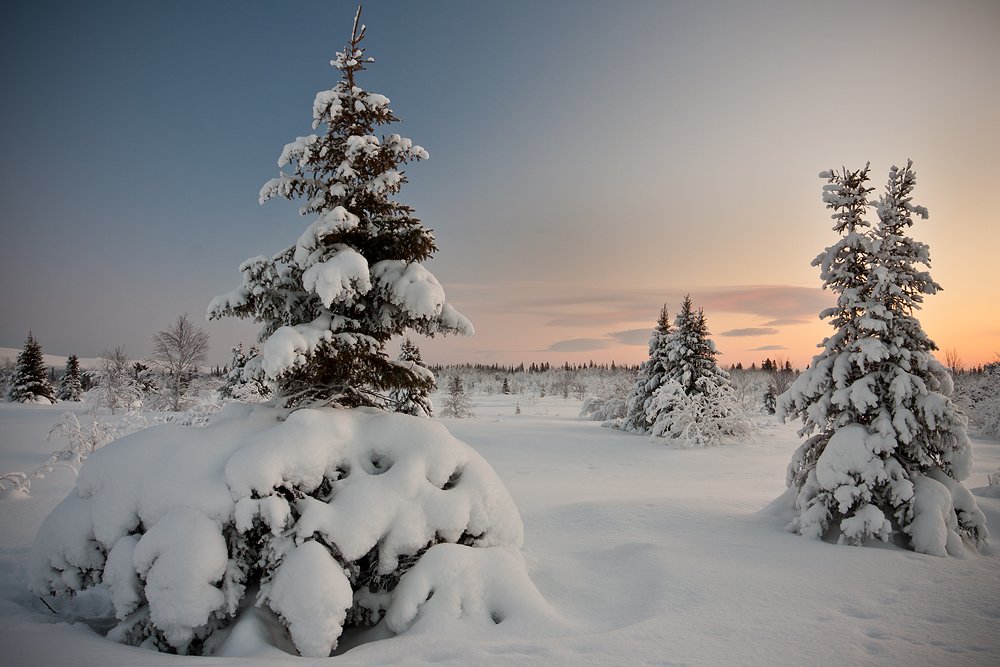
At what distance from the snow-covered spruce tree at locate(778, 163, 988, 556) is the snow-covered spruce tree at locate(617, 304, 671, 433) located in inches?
718

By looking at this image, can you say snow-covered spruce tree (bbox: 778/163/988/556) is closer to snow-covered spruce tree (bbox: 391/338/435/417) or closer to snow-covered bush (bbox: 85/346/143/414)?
snow-covered spruce tree (bbox: 391/338/435/417)

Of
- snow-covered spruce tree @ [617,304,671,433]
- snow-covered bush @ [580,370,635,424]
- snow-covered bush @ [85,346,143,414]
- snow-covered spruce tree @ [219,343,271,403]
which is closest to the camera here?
snow-covered spruce tree @ [219,343,271,403]

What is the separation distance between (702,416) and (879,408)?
15.7m

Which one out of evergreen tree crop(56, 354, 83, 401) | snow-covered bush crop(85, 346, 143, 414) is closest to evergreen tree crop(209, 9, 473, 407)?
snow-covered bush crop(85, 346, 143, 414)

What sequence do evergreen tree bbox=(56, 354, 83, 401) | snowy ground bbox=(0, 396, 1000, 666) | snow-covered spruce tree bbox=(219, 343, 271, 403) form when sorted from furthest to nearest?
evergreen tree bbox=(56, 354, 83, 401) < snow-covered spruce tree bbox=(219, 343, 271, 403) < snowy ground bbox=(0, 396, 1000, 666)

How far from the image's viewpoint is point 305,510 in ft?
16.5

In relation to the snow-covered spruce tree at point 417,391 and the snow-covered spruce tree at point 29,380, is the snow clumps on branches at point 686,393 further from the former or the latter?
the snow-covered spruce tree at point 29,380

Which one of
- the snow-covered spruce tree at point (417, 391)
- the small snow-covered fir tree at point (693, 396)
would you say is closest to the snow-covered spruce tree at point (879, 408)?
the snow-covered spruce tree at point (417, 391)

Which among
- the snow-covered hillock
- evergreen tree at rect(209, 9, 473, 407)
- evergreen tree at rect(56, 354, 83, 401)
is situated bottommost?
evergreen tree at rect(56, 354, 83, 401)

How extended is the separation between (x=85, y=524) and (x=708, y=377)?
2548 cm

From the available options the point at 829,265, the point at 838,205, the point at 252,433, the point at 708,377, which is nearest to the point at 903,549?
the point at 829,265

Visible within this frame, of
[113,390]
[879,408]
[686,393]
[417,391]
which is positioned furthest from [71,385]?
[879,408]

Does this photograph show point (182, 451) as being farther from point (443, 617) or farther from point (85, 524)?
point (443, 617)

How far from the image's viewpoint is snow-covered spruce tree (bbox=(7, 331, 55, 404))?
4219 centimetres
